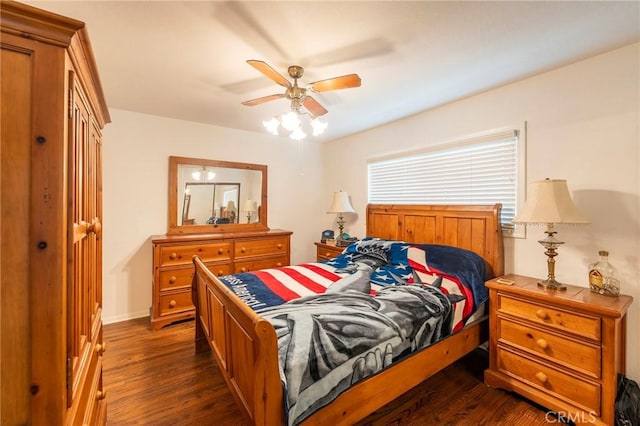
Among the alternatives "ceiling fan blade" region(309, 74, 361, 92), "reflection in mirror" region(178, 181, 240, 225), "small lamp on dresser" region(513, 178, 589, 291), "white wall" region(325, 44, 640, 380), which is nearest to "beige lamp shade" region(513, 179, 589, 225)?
"small lamp on dresser" region(513, 178, 589, 291)


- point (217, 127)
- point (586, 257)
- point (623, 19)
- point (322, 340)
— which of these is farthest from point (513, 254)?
point (217, 127)

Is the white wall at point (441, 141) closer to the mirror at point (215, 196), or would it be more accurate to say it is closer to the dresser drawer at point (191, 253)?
the mirror at point (215, 196)

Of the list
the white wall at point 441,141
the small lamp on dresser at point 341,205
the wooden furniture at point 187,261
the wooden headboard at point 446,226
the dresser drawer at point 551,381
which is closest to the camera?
the dresser drawer at point 551,381

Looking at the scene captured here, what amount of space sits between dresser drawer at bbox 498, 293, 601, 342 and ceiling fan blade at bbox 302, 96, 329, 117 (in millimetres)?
1974

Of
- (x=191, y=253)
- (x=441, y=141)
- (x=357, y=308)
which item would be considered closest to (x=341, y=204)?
(x=441, y=141)

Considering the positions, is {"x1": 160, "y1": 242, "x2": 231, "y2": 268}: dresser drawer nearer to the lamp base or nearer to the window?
the window

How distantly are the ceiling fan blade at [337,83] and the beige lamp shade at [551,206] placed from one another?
1476 millimetres

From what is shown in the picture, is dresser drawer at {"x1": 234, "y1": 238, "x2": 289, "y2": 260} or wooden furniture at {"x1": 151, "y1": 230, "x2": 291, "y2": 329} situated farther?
dresser drawer at {"x1": 234, "y1": 238, "x2": 289, "y2": 260}

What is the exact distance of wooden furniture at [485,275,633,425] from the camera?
1.61 metres

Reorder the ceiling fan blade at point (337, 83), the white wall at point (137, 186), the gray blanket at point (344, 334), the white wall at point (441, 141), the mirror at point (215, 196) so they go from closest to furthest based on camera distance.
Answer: the gray blanket at point (344, 334)
the ceiling fan blade at point (337, 83)
the white wall at point (441, 141)
the white wall at point (137, 186)
the mirror at point (215, 196)

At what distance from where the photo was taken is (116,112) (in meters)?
3.09

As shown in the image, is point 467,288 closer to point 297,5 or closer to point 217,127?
point 297,5

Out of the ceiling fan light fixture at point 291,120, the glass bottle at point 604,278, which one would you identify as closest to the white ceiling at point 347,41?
the ceiling fan light fixture at point 291,120

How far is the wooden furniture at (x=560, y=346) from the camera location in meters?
1.61
